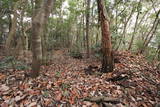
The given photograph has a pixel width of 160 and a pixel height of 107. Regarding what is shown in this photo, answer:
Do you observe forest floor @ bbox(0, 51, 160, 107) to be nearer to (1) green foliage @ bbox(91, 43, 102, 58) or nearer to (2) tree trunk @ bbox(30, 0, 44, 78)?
(2) tree trunk @ bbox(30, 0, 44, 78)

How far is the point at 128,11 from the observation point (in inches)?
284

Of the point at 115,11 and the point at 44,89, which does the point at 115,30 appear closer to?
the point at 115,11

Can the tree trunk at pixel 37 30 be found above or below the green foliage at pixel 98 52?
above

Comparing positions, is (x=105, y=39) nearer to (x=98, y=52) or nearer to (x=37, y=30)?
(x=37, y=30)

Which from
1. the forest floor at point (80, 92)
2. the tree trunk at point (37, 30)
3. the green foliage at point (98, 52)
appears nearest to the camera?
the forest floor at point (80, 92)

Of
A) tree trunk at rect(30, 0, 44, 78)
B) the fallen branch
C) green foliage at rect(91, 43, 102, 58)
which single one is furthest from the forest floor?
green foliage at rect(91, 43, 102, 58)

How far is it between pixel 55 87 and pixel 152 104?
6.69 feet

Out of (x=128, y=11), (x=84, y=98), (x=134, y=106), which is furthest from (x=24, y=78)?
(x=128, y=11)

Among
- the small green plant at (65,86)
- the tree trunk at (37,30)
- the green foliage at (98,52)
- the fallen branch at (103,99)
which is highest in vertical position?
the tree trunk at (37,30)

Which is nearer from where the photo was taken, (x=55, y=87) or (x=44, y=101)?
(x=44, y=101)

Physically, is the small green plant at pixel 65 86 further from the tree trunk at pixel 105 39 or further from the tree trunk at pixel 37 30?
the tree trunk at pixel 105 39

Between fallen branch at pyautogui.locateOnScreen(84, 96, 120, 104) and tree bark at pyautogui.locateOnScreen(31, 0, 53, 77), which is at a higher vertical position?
tree bark at pyautogui.locateOnScreen(31, 0, 53, 77)

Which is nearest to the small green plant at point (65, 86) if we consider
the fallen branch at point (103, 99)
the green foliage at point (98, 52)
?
the fallen branch at point (103, 99)

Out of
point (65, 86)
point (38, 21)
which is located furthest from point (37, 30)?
point (65, 86)
